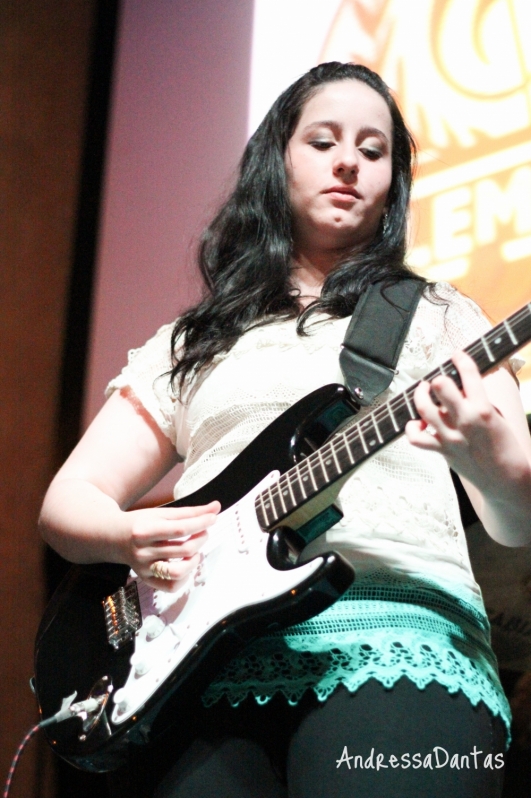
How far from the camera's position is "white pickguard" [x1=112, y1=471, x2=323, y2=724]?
2.58 feet

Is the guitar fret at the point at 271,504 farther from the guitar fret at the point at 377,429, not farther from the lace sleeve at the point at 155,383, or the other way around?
the lace sleeve at the point at 155,383

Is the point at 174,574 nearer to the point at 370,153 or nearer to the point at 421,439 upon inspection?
the point at 421,439

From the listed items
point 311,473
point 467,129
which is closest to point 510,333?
point 311,473

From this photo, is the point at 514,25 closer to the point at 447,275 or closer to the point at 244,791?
the point at 447,275

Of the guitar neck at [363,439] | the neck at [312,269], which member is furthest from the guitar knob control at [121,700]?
the neck at [312,269]

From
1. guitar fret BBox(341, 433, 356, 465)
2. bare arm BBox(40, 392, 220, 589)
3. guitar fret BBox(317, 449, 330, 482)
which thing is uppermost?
guitar fret BBox(341, 433, 356, 465)

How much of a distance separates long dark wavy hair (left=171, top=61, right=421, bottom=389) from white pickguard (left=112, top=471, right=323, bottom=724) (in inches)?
11.8

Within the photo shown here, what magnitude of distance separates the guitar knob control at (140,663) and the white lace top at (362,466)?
3.1 inches

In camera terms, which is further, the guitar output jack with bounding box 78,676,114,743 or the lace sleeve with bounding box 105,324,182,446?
the lace sleeve with bounding box 105,324,182,446

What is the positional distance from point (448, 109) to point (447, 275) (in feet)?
0.98

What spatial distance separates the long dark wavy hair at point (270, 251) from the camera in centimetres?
112

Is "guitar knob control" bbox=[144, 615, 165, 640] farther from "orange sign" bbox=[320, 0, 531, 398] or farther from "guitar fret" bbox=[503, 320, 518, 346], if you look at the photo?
"orange sign" bbox=[320, 0, 531, 398]

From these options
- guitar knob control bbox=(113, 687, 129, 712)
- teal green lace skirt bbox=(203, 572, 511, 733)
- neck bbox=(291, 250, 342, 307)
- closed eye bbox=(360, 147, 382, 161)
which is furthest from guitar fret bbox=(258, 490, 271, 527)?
closed eye bbox=(360, 147, 382, 161)

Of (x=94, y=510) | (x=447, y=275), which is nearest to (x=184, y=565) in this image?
(x=94, y=510)
